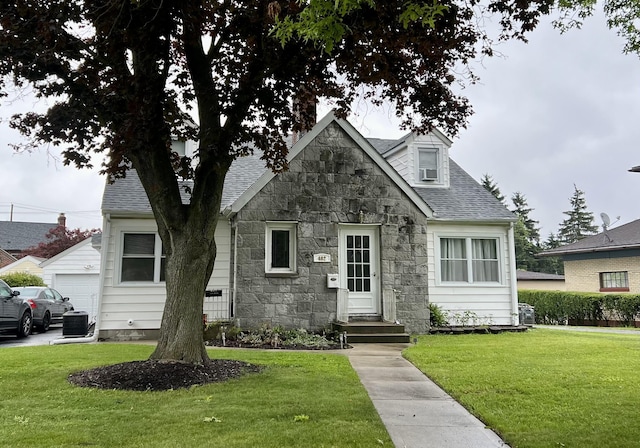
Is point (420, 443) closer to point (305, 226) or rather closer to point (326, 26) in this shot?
point (326, 26)

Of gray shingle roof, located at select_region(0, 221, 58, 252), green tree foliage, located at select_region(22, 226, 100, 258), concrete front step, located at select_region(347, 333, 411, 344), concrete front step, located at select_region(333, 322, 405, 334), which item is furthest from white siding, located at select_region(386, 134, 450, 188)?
gray shingle roof, located at select_region(0, 221, 58, 252)

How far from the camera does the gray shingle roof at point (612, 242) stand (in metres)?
22.0

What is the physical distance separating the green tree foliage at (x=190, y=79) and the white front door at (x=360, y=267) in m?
4.84

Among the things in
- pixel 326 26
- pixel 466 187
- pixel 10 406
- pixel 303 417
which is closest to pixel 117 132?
pixel 10 406

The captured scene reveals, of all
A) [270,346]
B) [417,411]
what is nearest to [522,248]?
[270,346]

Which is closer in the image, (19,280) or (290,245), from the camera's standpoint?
(290,245)

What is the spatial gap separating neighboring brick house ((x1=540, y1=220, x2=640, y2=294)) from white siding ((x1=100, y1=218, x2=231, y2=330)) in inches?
738

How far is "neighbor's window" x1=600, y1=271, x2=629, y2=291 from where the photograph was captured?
73.5 ft

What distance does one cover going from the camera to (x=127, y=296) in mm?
12406

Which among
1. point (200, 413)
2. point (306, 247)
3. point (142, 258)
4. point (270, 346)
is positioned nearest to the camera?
point (200, 413)

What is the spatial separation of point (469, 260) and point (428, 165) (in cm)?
349

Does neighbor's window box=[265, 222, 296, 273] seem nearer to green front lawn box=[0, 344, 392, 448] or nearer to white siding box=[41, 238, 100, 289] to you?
green front lawn box=[0, 344, 392, 448]

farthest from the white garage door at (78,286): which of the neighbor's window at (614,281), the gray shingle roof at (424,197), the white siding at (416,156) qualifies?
the neighbor's window at (614,281)

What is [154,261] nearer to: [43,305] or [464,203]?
[43,305]
